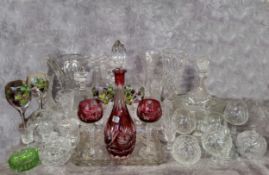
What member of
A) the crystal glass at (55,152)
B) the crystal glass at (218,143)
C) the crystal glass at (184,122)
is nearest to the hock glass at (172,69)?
the crystal glass at (184,122)

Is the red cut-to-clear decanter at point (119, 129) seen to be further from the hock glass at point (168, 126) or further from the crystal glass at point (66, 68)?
the crystal glass at point (66, 68)

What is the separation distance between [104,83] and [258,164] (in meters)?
0.70

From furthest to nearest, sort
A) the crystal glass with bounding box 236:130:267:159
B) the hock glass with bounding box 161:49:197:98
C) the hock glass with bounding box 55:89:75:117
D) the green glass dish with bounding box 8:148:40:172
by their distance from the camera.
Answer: the hock glass with bounding box 161:49:197:98
the hock glass with bounding box 55:89:75:117
the crystal glass with bounding box 236:130:267:159
the green glass dish with bounding box 8:148:40:172

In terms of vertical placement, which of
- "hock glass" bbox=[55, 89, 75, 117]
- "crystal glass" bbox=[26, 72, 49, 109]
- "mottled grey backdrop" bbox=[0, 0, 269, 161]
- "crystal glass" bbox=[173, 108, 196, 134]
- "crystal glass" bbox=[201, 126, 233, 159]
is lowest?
"crystal glass" bbox=[201, 126, 233, 159]

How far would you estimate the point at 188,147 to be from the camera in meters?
1.20

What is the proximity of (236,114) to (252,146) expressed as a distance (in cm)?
15

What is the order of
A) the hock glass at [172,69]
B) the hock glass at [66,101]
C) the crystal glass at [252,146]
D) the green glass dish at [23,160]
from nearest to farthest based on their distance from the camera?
the green glass dish at [23,160], the crystal glass at [252,146], the hock glass at [66,101], the hock glass at [172,69]

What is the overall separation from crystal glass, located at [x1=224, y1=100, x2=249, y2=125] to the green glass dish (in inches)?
29.3

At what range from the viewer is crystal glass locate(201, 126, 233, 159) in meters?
1.23

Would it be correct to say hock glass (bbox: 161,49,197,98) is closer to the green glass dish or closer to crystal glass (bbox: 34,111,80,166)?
crystal glass (bbox: 34,111,80,166)

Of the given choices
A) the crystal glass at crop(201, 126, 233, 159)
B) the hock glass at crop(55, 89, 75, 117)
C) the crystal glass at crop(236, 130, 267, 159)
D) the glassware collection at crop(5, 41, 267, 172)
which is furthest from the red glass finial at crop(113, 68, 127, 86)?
the crystal glass at crop(236, 130, 267, 159)

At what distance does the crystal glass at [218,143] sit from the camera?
1230 mm

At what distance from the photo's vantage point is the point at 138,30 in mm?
1547

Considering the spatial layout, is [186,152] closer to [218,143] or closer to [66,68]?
[218,143]
